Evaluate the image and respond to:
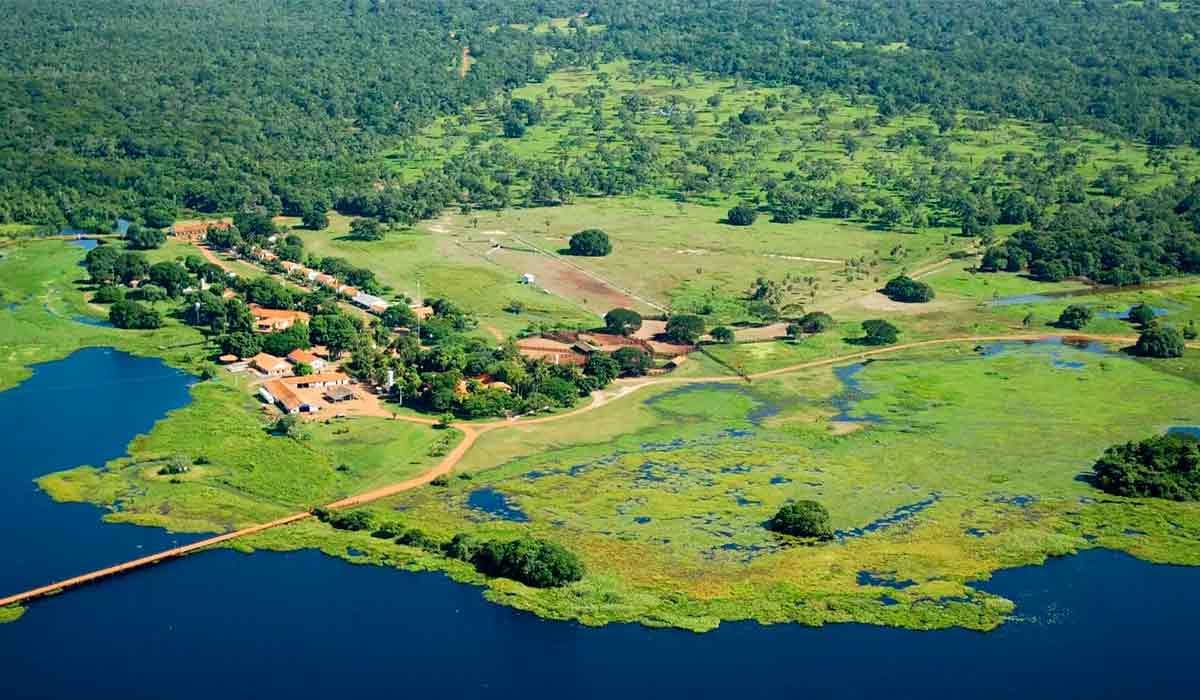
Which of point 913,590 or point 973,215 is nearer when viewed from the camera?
point 913,590

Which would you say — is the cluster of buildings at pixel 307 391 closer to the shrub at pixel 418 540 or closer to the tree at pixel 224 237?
the shrub at pixel 418 540

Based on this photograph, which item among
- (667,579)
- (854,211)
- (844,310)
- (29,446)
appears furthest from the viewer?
(854,211)

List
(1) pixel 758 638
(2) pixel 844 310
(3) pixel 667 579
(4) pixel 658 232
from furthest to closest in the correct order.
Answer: (4) pixel 658 232 → (2) pixel 844 310 → (3) pixel 667 579 → (1) pixel 758 638

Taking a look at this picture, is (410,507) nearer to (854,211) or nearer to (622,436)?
(622,436)

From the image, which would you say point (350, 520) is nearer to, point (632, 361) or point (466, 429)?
point (466, 429)

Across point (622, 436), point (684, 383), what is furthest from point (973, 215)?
point (622, 436)

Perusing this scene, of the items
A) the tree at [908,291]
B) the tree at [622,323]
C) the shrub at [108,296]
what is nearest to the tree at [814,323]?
the tree at [908,291]

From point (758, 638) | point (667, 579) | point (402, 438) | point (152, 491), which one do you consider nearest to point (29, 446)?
point (152, 491)
